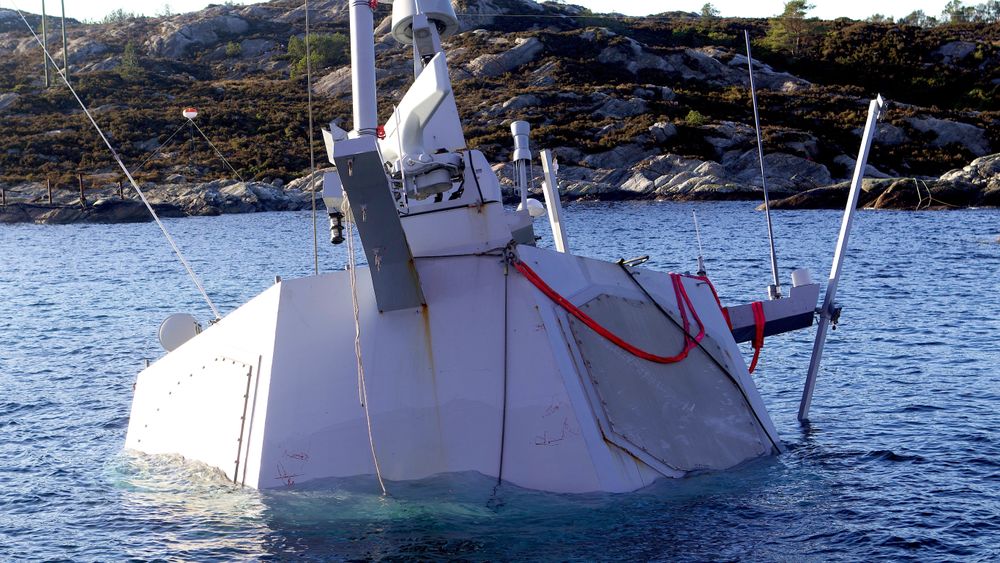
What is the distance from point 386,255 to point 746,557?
422cm

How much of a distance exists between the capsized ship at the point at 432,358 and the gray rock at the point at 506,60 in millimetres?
90550

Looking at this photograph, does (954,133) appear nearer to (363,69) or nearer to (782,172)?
(782,172)

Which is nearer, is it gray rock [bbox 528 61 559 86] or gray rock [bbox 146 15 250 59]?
gray rock [bbox 528 61 559 86]

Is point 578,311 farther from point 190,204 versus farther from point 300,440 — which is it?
point 190,204

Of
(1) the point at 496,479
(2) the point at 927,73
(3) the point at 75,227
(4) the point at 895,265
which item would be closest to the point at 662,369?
(1) the point at 496,479

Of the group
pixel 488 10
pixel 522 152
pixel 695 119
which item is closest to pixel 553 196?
pixel 522 152

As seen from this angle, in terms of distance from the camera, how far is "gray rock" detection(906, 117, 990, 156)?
8331 cm

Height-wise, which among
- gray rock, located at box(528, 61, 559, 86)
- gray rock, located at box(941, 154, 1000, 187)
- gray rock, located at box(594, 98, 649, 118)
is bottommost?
gray rock, located at box(941, 154, 1000, 187)

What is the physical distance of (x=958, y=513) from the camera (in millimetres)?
10164

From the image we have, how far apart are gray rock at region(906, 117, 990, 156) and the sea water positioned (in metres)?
61.7

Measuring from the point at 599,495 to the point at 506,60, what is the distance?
9486 cm

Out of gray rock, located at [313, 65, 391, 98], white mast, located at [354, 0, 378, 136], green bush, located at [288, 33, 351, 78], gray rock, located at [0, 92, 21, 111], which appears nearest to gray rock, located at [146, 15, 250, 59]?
green bush, located at [288, 33, 351, 78]

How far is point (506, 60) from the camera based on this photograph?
101m

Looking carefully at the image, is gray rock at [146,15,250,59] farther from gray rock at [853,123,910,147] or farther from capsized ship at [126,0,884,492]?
capsized ship at [126,0,884,492]
